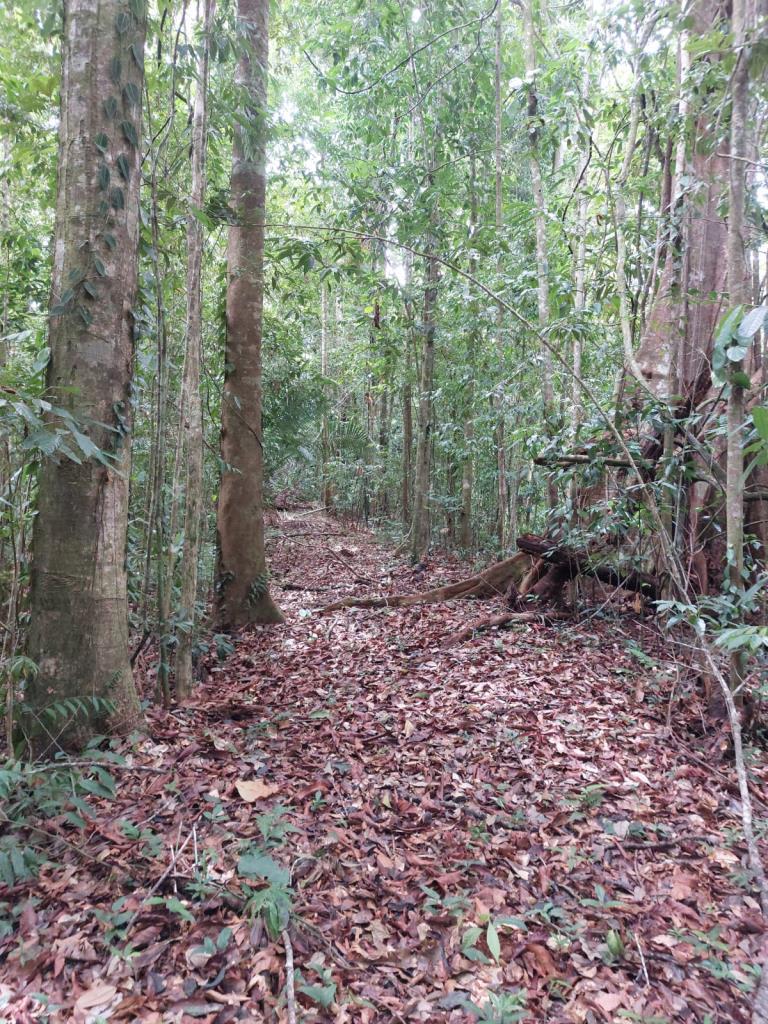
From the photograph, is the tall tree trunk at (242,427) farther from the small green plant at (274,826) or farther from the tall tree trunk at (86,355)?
the small green plant at (274,826)

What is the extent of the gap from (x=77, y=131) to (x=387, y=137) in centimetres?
627

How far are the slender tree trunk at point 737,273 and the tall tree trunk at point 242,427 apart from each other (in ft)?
13.7

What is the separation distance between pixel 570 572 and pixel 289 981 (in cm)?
471

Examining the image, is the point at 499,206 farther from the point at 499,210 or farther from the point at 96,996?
the point at 96,996

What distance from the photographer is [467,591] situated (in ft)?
23.2

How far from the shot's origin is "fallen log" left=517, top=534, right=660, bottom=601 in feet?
18.0

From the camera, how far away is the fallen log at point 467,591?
6.93 meters

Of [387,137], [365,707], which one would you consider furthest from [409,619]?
[387,137]

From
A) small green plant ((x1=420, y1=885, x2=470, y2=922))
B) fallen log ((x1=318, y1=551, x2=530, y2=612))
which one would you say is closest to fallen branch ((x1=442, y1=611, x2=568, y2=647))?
fallen log ((x1=318, y1=551, x2=530, y2=612))

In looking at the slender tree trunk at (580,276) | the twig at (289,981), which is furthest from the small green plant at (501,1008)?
the slender tree trunk at (580,276)

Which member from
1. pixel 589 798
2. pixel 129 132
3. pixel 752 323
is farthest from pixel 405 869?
pixel 129 132

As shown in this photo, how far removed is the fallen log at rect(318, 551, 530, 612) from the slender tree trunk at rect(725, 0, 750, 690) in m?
3.65

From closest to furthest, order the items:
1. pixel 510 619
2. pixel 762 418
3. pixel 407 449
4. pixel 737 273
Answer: pixel 762 418
pixel 737 273
pixel 510 619
pixel 407 449

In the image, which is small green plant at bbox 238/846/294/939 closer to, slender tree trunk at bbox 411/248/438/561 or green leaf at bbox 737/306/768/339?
green leaf at bbox 737/306/768/339
